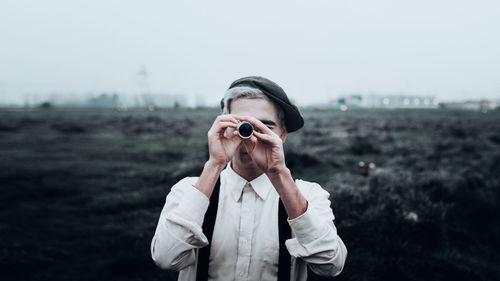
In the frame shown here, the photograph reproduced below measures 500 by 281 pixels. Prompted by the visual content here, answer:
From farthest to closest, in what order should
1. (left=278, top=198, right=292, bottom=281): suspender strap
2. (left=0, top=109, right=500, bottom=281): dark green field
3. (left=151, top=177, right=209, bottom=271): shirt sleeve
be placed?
1. (left=0, top=109, right=500, bottom=281): dark green field
2. (left=278, top=198, right=292, bottom=281): suspender strap
3. (left=151, top=177, right=209, bottom=271): shirt sleeve

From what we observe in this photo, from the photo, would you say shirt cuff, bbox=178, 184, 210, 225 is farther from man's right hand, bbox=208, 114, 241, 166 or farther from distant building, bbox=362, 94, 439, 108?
distant building, bbox=362, 94, 439, 108

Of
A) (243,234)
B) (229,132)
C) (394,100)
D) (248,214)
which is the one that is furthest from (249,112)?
(394,100)

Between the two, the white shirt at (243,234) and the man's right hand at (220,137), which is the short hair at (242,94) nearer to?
the man's right hand at (220,137)

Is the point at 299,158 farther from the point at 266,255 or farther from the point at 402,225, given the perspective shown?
the point at 266,255

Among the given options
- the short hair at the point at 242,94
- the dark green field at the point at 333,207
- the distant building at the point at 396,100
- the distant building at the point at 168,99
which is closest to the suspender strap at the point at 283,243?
the short hair at the point at 242,94

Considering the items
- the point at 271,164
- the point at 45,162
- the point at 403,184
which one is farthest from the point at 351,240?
the point at 45,162

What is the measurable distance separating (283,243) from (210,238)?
48 centimetres

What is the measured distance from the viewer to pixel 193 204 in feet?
5.56

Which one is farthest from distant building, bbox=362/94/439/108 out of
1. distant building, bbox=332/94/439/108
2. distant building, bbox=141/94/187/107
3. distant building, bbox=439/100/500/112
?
distant building, bbox=141/94/187/107

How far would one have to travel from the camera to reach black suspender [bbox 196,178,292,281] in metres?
1.82

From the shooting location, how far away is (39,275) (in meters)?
4.16

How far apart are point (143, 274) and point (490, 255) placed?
5506 mm

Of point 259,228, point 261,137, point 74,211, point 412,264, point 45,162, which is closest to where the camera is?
point 261,137

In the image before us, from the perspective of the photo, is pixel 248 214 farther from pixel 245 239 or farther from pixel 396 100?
pixel 396 100
